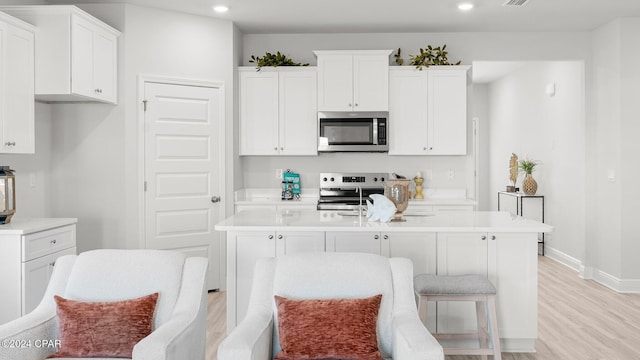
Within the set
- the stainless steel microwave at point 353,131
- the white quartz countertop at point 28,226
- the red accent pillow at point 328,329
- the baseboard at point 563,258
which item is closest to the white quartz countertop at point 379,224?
the red accent pillow at point 328,329

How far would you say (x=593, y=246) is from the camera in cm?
548

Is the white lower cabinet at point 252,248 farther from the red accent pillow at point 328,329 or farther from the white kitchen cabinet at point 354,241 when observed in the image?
the red accent pillow at point 328,329

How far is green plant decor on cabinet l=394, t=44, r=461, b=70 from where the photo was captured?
5.39m

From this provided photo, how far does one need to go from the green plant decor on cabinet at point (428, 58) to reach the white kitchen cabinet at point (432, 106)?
0.07 metres

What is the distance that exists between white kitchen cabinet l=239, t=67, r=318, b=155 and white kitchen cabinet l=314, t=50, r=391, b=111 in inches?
5.8

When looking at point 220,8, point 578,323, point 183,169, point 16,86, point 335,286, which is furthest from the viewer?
point 183,169

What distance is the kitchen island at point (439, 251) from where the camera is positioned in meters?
3.14

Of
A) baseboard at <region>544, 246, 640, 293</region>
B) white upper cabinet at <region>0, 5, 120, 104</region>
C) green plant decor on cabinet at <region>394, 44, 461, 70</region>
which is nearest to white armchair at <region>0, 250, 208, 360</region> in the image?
white upper cabinet at <region>0, 5, 120, 104</region>

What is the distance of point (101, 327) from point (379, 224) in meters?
1.69

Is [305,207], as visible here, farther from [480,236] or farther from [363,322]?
[363,322]

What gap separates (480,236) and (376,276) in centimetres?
117

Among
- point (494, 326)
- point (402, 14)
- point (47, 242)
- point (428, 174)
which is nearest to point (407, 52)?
point (402, 14)

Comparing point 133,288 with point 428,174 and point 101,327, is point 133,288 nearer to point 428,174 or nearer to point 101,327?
point 101,327

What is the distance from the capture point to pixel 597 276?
5.42 metres
